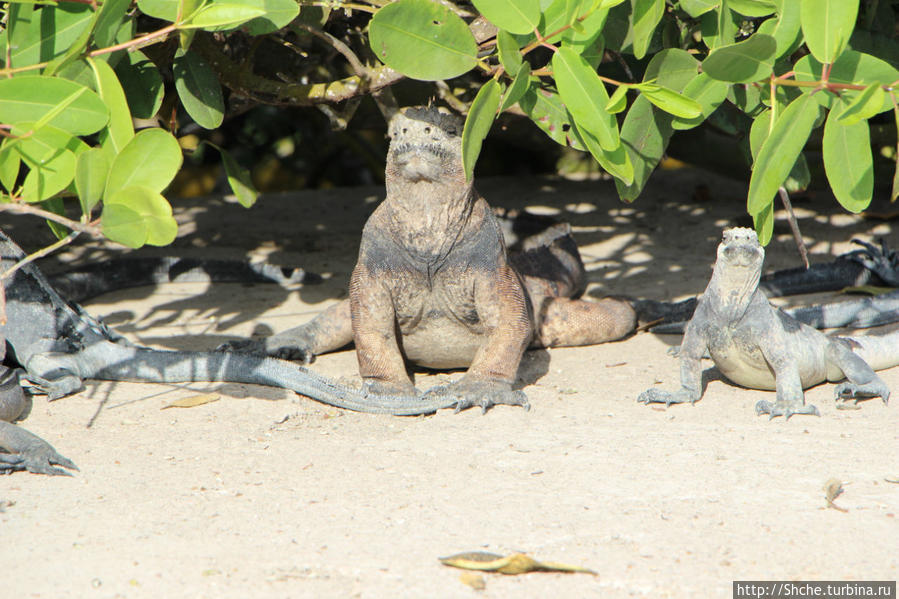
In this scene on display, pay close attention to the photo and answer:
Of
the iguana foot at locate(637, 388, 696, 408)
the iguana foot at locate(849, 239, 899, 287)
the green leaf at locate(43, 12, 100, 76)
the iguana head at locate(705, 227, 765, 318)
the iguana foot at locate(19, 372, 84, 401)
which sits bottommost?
the iguana foot at locate(19, 372, 84, 401)

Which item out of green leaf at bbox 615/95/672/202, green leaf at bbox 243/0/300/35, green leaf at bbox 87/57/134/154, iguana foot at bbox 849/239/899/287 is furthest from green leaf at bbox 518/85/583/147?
iguana foot at bbox 849/239/899/287

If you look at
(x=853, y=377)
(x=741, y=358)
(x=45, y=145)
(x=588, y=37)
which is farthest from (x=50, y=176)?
(x=853, y=377)

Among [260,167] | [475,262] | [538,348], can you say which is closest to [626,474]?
[475,262]

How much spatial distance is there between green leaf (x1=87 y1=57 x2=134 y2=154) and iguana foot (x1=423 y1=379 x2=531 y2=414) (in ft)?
5.29

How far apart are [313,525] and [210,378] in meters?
1.57

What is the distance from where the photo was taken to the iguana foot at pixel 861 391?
149 inches

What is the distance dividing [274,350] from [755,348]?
7.22ft

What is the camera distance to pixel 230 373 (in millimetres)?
4230

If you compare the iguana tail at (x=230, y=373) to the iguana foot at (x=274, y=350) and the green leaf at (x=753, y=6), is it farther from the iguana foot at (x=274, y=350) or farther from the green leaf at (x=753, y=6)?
the green leaf at (x=753, y=6)

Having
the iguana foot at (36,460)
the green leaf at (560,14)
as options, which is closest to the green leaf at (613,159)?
the green leaf at (560,14)

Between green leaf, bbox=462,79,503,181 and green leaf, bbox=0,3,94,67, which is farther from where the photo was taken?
green leaf, bbox=0,3,94,67

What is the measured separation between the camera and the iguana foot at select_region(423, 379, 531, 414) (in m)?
3.91

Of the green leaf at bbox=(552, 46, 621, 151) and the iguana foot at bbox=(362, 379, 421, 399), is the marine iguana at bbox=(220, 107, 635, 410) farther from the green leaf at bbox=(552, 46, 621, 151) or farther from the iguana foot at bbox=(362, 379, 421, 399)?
the green leaf at bbox=(552, 46, 621, 151)

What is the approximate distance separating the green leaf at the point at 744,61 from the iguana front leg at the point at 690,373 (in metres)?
1.29
